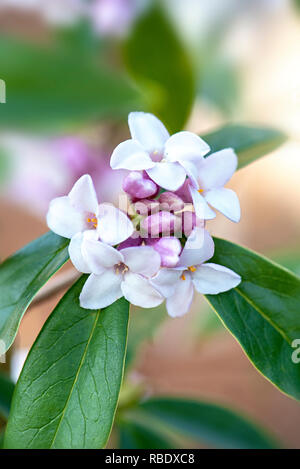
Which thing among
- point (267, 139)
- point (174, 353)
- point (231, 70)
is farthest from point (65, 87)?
point (174, 353)

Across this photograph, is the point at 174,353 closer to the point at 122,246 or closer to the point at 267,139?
the point at 267,139

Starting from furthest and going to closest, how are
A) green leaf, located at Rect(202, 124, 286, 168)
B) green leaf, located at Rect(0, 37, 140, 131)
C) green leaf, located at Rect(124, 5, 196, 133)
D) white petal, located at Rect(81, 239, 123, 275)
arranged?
1. green leaf, located at Rect(124, 5, 196, 133)
2. green leaf, located at Rect(0, 37, 140, 131)
3. green leaf, located at Rect(202, 124, 286, 168)
4. white petal, located at Rect(81, 239, 123, 275)

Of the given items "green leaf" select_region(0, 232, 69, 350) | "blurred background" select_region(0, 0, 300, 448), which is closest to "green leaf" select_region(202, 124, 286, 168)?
"blurred background" select_region(0, 0, 300, 448)

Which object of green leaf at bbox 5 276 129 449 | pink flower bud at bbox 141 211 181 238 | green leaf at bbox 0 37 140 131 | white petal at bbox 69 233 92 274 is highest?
green leaf at bbox 0 37 140 131

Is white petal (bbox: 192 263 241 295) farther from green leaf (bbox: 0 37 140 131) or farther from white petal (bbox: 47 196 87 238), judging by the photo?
green leaf (bbox: 0 37 140 131)

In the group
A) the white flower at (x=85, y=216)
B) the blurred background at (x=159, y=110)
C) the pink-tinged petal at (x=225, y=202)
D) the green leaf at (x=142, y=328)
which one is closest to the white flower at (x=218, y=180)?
the pink-tinged petal at (x=225, y=202)

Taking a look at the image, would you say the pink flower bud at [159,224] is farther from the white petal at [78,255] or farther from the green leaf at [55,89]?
the green leaf at [55,89]
